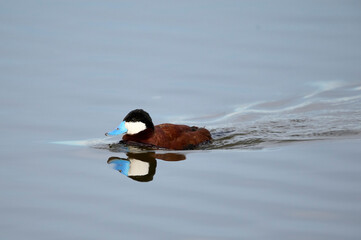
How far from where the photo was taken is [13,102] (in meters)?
13.9

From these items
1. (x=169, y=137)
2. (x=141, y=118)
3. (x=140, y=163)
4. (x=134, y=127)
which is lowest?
(x=140, y=163)

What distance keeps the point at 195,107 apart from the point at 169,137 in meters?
2.55

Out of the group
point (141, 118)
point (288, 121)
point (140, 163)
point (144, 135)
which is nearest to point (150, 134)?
point (144, 135)

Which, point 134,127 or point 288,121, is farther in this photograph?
point 288,121

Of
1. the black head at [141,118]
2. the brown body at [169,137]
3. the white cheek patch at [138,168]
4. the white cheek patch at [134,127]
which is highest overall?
the black head at [141,118]

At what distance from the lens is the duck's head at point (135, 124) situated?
38.0 feet

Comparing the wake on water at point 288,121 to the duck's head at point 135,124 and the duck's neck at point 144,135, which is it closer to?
the duck's head at point 135,124

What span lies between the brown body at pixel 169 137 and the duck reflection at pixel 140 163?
229mm

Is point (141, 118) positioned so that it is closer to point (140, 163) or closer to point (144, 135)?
point (144, 135)

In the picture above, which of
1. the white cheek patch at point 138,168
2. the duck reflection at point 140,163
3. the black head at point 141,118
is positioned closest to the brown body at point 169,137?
the black head at point 141,118

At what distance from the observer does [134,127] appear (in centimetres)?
1168

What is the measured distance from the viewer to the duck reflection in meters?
10.4

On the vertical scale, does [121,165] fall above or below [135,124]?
below

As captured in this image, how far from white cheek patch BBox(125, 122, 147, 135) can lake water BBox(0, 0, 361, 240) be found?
365 millimetres
